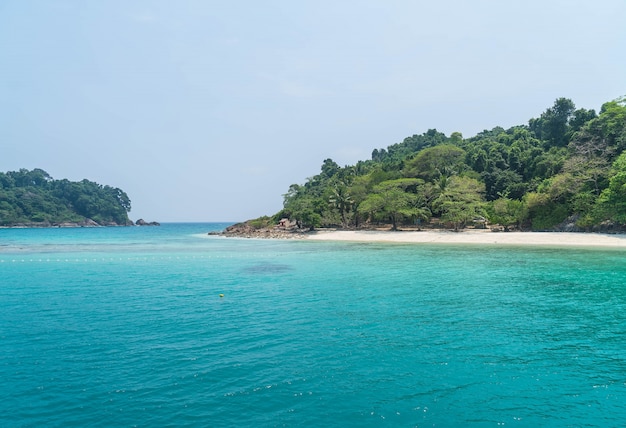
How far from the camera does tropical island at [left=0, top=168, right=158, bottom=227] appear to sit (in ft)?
527

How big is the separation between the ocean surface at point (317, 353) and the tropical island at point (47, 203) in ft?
569

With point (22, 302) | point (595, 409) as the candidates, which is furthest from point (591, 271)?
point (22, 302)

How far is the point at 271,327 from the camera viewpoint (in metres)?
13.9

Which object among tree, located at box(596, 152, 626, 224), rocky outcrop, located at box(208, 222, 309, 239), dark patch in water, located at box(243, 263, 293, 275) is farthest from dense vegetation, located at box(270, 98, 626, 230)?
dark patch in water, located at box(243, 263, 293, 275)

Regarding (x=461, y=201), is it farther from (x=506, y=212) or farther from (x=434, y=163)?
(x=434, y=163)

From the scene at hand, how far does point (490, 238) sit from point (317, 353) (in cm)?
4940

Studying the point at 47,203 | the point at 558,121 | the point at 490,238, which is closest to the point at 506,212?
the point at 490,238

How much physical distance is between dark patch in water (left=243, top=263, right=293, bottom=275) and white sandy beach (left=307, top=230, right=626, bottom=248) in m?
30.4

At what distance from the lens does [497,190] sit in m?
69.8

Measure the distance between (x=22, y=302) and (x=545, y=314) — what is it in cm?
2464

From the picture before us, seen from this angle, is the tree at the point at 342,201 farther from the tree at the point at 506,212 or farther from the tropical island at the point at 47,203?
the tropical island at the point at 47,203

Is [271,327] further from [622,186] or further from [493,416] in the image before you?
[622,186]

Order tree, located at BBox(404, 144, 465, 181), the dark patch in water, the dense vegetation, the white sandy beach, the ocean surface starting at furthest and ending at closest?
1. tree, located at BBox(404, 144, 465, 181)
2. the dense vegetation
3. the white sandy beach
4. the dark patch in water
5. the ocean surface

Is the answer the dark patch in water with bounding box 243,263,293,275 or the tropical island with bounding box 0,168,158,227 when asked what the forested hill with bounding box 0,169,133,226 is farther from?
the dark patch in water with bounding box 243,263,293,275
